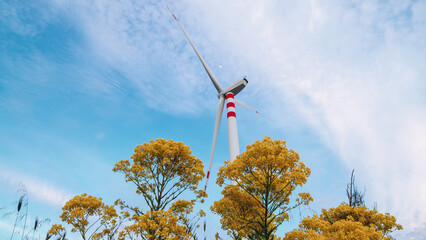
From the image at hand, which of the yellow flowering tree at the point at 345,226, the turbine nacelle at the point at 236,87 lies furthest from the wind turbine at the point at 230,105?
the yellow flowering tree at the point at 345,226

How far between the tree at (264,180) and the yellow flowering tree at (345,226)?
1756 mm

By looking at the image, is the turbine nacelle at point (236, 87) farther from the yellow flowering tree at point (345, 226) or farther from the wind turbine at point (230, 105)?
the yellow flowering tree at point (345, 226)

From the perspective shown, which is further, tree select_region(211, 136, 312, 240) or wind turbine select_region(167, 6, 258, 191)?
wind turbine select_region(167, 6, 258, 191)

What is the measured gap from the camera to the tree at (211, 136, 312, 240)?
12500 mm

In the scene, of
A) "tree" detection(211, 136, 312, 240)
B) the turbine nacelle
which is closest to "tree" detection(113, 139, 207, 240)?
"tree" detection(211, 136, 312, 240)

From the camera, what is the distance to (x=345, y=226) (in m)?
14.1

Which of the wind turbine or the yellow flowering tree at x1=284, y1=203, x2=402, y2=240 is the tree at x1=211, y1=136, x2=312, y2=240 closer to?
the yellow flowering tree at x1=284, y1=203, x2=402, y2=240

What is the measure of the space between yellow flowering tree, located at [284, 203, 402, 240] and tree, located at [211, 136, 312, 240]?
1756 millimetres

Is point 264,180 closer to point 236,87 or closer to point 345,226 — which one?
point 345,226

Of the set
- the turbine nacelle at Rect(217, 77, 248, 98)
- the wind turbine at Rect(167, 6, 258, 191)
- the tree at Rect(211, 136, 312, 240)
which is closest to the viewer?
the tree at Rect(211, 136, 312, 240)

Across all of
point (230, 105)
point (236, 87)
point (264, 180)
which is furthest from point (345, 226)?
point (236, 87)

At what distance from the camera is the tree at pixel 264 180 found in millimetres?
12500

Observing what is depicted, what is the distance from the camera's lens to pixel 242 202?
14.8 m

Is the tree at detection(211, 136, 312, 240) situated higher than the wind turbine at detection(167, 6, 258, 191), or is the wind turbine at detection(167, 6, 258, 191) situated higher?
the wind turbine at detection(167, 6, 258, 191)
